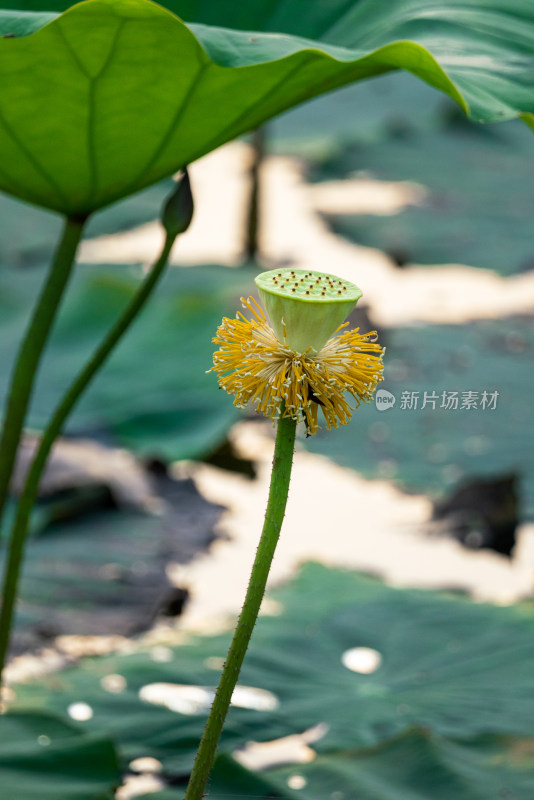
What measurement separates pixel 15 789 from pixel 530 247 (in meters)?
2.19

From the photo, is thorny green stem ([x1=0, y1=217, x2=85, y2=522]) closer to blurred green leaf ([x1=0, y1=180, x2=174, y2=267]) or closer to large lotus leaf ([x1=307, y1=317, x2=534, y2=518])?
large lotus leaf ([x1=307, y1=317, x2=534, y2=518])

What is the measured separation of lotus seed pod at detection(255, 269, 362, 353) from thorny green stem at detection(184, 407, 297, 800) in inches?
1.8

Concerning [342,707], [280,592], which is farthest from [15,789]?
[280,592]

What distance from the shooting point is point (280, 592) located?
151 cm

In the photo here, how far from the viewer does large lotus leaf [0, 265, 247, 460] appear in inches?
74.7

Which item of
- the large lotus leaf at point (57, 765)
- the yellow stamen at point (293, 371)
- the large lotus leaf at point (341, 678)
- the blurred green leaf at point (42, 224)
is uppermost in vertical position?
the blurred green leaf at point (42, 224)

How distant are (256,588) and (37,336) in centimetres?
40

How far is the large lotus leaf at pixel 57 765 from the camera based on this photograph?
96 centimetres

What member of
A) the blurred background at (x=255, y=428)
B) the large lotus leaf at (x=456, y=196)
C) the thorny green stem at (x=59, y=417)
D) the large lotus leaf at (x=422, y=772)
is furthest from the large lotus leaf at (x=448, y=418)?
the thorny green stem at (x=59, y=417)

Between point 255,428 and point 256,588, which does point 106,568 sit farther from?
point 256,588

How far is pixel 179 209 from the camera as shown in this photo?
2.59ft

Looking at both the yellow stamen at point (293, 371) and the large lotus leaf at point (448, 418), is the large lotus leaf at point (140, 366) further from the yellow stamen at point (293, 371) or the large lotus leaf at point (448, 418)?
the yellow stamen at point (293, 371)

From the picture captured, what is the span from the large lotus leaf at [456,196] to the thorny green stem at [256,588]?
2.16m

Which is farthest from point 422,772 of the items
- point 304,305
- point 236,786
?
point 304,305
